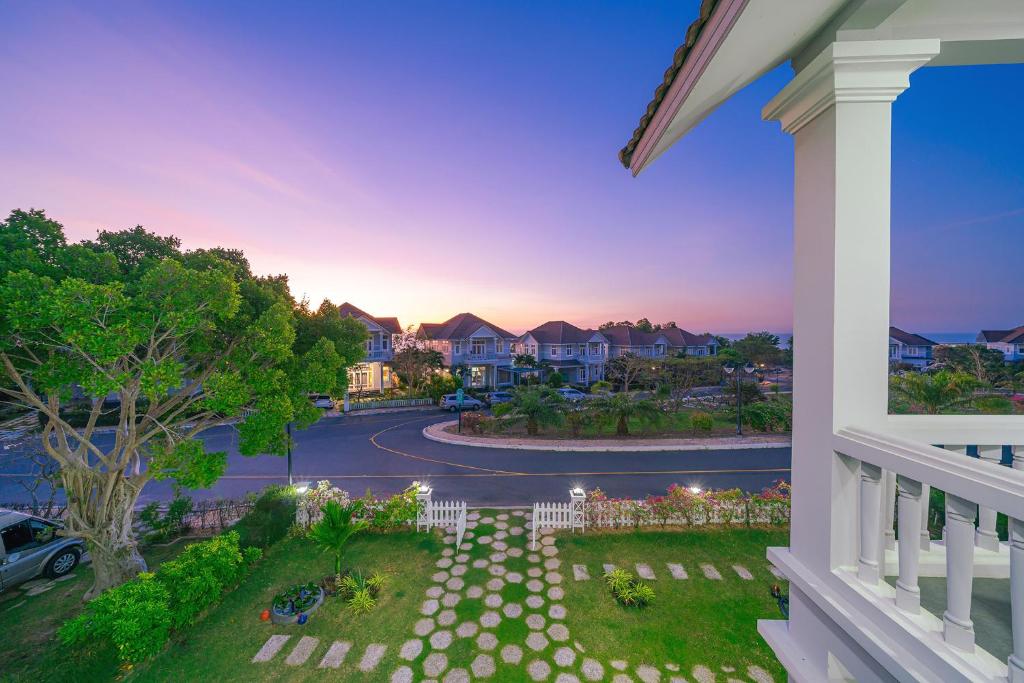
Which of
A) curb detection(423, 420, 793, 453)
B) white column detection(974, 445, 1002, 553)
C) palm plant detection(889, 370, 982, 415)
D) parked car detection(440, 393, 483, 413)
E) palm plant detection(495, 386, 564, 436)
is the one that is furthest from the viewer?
parked car detection(440, 393, 483, 413)

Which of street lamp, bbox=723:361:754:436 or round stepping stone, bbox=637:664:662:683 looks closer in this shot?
round stepping stone, bbox=637:664:662:683

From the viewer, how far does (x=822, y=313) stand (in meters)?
1.95

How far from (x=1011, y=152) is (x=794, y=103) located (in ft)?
9.91

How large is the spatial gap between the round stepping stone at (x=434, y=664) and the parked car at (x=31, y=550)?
8.83 meters

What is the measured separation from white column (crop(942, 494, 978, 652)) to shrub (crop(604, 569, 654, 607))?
718 centimetres

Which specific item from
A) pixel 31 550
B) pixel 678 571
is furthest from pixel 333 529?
pixel 678 571

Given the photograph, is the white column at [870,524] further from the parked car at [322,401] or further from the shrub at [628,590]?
the parked car at [322,401]

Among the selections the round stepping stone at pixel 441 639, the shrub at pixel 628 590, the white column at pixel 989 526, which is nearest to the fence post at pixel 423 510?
the round stepping stone at pixel 441 639

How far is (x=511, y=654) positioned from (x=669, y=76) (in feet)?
26.0

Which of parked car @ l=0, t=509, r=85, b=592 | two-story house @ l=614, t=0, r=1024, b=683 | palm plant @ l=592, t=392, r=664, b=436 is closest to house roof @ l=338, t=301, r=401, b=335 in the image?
palm plant @ l=592, t=392, r=664, b=436

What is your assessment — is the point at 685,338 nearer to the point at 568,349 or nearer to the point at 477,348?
the point at 568,349

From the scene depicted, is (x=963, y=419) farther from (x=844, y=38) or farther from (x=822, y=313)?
(x=844, y=38)

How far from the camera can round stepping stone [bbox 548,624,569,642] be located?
658 centimetres

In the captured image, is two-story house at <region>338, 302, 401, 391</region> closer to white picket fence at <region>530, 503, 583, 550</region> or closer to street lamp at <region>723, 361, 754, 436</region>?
street lamp at <region>723, 361, 754, 436</region>
